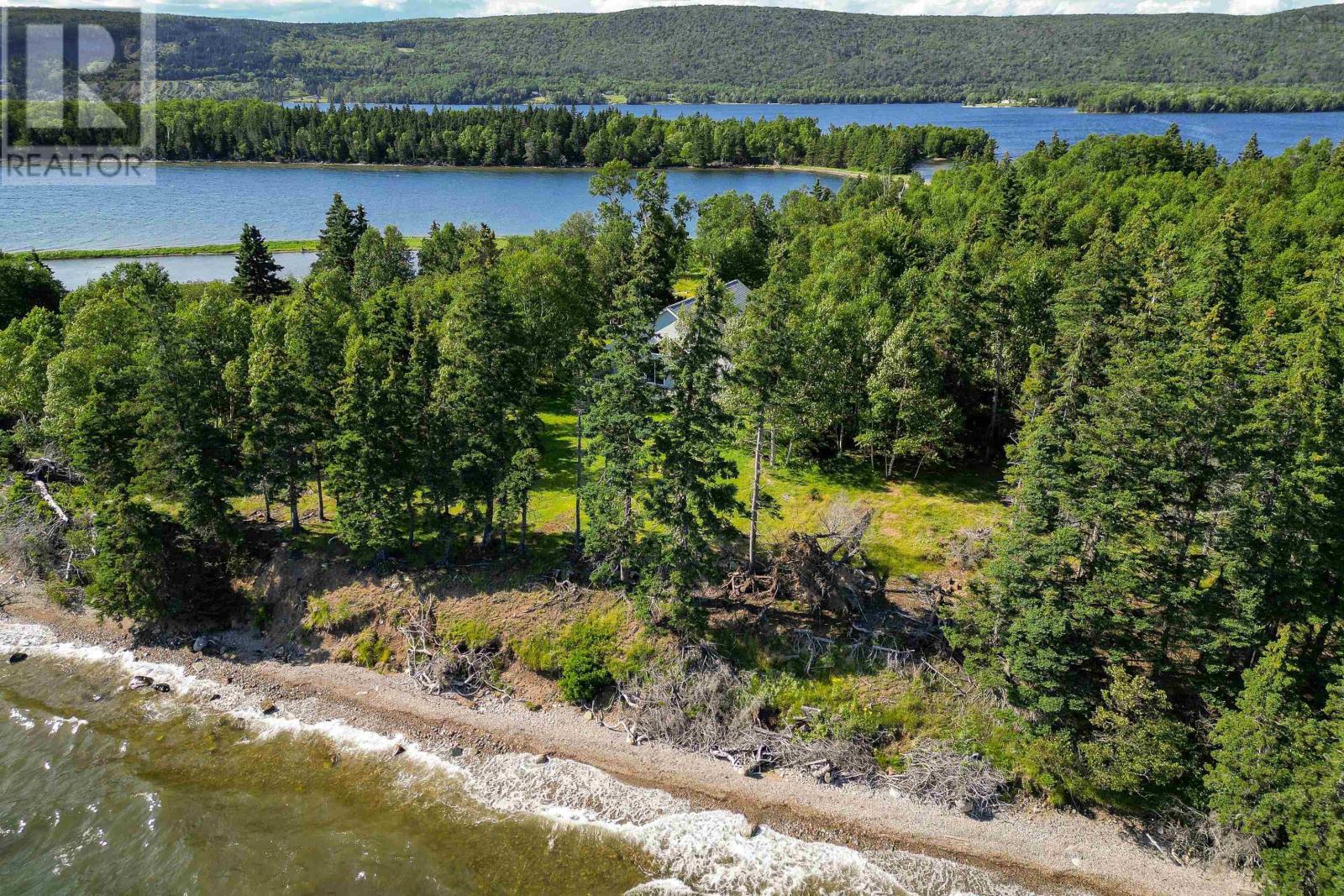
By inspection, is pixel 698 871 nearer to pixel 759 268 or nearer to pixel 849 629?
pixel 849 629

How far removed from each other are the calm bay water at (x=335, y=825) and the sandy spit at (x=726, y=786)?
0.74 metres

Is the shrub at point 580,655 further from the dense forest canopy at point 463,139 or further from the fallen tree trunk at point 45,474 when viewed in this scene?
the dense forest canopy at point 463,139

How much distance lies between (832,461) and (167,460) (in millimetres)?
35022

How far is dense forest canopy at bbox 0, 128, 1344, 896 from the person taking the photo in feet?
81.4

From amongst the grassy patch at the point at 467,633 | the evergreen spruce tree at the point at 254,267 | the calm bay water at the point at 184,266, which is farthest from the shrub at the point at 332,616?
the calm bay water at the point at 184,266

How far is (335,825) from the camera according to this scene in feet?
86.1

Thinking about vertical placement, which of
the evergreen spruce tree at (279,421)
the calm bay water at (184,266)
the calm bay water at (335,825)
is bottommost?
the calm bay water at (335,825)

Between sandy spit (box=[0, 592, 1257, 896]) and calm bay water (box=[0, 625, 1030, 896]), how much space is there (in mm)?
742

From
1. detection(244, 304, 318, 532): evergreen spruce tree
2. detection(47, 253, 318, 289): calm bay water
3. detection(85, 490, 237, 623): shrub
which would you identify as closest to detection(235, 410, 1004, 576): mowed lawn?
detection(244, 304, 318, 532): evergreen spruce tree

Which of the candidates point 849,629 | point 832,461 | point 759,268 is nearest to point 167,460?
point 849,629

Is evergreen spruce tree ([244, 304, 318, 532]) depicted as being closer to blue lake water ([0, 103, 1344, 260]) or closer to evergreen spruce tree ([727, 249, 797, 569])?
evergreen spruce tree ([727, 249, 797, 569])

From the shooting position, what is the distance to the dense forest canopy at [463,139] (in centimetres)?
17962

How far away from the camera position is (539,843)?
25.5 meters

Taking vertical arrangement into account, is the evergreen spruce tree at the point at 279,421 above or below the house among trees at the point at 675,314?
below
